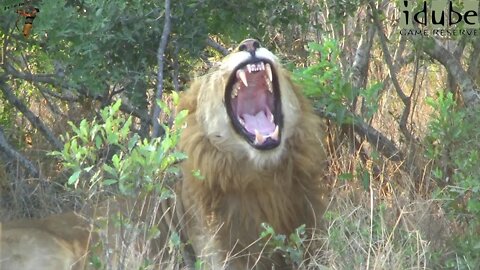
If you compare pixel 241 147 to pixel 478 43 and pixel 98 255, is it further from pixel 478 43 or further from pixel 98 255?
pixel 478 43

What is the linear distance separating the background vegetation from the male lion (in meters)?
0.17

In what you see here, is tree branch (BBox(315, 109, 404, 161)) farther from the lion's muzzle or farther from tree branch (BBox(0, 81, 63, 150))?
tree branch (BBox(0, 81, 63, 150))

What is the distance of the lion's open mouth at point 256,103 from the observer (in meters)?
4.93

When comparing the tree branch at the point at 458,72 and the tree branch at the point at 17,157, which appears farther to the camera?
the tree branch at the point at 17,157

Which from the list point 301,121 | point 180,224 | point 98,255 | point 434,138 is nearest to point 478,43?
point 434,138

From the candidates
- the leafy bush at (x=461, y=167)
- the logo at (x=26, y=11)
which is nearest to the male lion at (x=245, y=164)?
the leafy bush at (x=461, y=167)

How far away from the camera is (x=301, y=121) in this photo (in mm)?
5020

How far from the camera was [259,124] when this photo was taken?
16.8ft

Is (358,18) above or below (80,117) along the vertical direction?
above

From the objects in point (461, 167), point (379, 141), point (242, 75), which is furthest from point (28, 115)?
point (461, 167)

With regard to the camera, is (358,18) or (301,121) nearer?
(301,121)

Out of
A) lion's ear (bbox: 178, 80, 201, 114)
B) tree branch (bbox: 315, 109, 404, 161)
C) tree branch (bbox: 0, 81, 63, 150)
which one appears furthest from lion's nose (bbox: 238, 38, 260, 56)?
tree branch (bbox: 0, 81, 63, 150)

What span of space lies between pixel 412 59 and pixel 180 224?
2268mm

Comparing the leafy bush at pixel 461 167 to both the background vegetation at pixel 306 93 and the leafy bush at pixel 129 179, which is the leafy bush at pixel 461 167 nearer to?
the background vegetation at pixel 306 93
